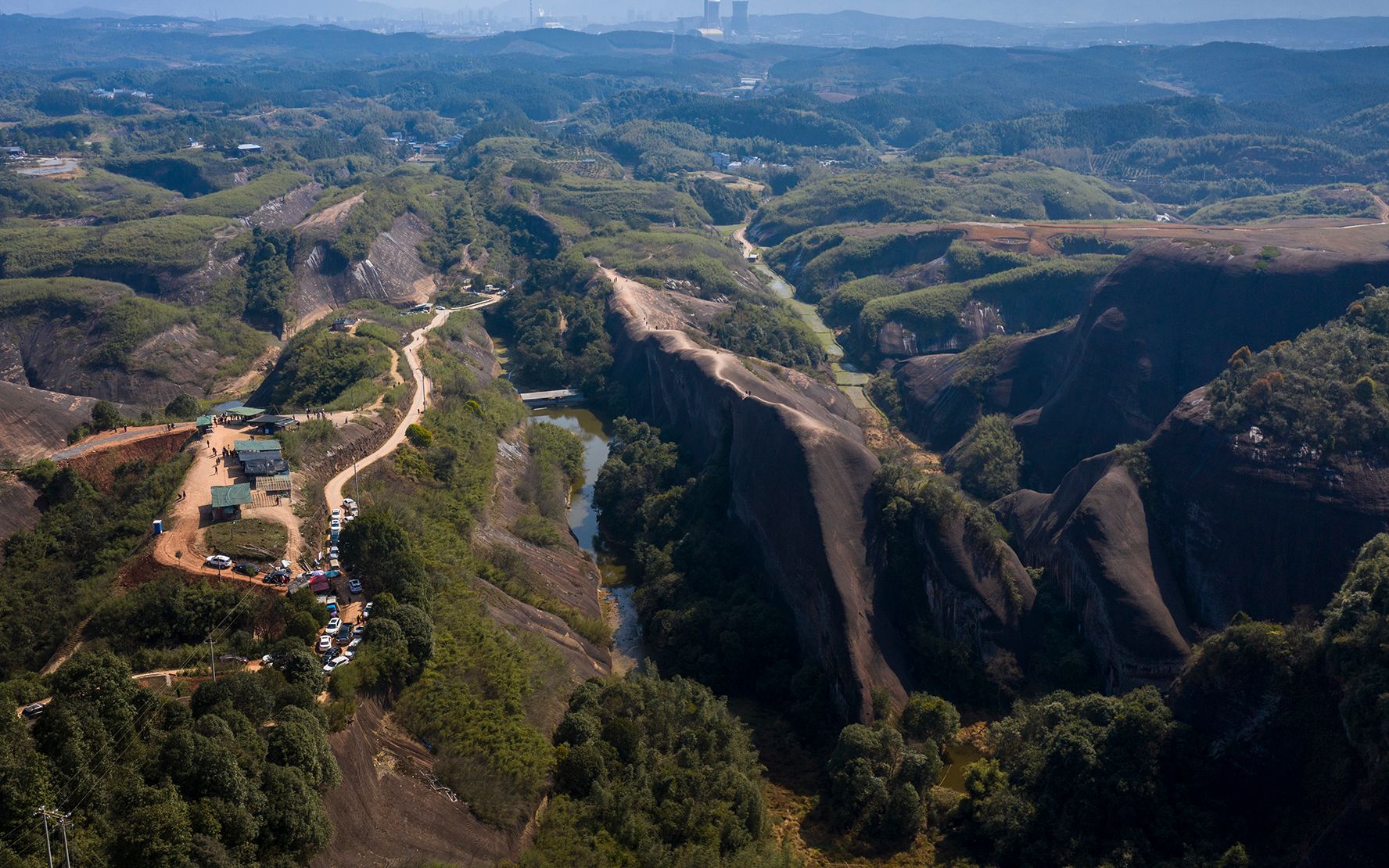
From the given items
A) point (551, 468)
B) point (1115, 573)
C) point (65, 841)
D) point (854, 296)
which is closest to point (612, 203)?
point (854, 296)

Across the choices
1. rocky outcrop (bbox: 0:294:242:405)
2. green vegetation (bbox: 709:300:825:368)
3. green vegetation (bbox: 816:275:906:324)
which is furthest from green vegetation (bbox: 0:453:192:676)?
green vegetation (bbox: 816:275:906:324)

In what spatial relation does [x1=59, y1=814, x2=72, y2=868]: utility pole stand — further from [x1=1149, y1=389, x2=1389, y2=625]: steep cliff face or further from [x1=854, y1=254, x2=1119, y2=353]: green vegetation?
[x1=854, y1=254, x2=1119, y2=353]: green vegetation

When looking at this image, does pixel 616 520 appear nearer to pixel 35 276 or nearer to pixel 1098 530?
pixel 1098 530

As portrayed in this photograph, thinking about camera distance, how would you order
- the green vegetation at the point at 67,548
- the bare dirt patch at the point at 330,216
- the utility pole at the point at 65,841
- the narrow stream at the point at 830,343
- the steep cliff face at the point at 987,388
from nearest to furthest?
the utility pole at the point at 65,841 < the green vegetation at the point at 67,548 < the steep cliff face at the point at 987,388 < the narrow stream at the point at 830,343 < the bare dirt patch at the point at 330,216

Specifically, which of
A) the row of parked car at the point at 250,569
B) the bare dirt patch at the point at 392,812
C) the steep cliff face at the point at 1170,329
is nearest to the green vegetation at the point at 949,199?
the steep cliff face at the point at 1170,329

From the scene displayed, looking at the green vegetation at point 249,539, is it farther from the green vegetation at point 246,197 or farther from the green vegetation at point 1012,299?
the green vegetation at point 246,197
